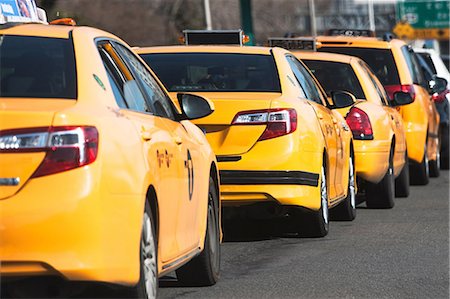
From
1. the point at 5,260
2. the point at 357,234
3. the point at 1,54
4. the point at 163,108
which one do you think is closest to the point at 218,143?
the point at 357,234

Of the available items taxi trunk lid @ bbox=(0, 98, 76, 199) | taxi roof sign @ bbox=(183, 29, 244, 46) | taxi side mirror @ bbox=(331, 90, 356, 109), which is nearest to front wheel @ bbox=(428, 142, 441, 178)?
taxi roof sign @ bbox=(183, 29, 244, 46)

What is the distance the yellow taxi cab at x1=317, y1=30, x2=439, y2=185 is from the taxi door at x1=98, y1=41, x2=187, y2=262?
9792 mm

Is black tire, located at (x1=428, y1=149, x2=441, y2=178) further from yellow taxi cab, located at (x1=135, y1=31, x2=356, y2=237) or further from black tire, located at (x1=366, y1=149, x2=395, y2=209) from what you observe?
yellow taxi cab, located at (x1=135, y1=31, x2=356, y2=237)

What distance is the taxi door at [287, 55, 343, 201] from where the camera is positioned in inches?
461

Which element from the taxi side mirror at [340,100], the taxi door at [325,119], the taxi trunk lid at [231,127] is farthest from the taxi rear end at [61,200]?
the taxi side mirror at [340,100]

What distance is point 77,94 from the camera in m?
6.56

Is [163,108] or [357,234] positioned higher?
[163,108]

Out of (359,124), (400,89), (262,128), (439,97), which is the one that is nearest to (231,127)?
(262,128)

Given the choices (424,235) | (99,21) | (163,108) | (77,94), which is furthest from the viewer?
(99,21)

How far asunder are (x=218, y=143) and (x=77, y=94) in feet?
13.9

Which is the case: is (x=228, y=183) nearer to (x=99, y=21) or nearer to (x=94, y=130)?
(x=94, y=130)

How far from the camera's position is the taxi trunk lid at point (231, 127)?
421 inches

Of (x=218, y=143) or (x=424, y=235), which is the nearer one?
(x=218, y=143)

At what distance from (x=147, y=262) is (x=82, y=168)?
91 centimetres
